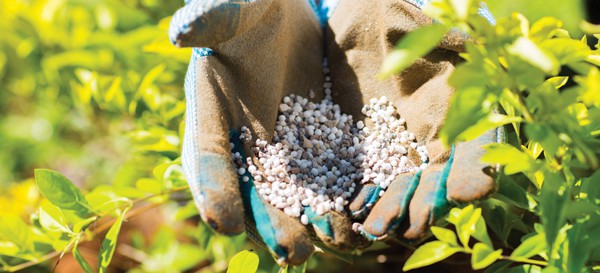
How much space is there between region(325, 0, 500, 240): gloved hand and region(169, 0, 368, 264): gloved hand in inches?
2.6

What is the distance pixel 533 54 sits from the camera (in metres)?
0.60

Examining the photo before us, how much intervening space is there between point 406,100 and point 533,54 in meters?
0.55

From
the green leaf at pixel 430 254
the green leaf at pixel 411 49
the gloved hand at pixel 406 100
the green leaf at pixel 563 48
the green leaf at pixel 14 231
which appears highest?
the green leaf at pixel 411 49

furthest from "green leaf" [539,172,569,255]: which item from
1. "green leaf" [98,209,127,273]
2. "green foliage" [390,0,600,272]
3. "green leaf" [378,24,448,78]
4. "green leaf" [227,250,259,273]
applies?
"green leaf" [98,209,127,273]

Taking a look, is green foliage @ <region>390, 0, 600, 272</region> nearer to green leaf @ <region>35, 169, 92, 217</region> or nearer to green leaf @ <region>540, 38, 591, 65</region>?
green leaf @ <region>540, 38, 591, 65</region>

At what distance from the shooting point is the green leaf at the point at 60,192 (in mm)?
1057

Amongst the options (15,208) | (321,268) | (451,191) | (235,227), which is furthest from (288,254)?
(15,208)

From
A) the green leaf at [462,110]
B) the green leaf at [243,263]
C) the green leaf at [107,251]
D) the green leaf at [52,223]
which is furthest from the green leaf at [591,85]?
the green leaf at [52,223]

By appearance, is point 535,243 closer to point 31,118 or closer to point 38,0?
point 38,0

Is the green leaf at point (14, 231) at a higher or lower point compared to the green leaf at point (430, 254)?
lower

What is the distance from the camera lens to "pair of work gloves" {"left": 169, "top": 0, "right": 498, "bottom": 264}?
861mm

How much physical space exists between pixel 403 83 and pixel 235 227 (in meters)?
0.48

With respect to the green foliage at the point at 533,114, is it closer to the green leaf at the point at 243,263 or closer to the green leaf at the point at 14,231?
the green leaf at the point at 243,263

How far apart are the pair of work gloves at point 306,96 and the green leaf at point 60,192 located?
296 mm
